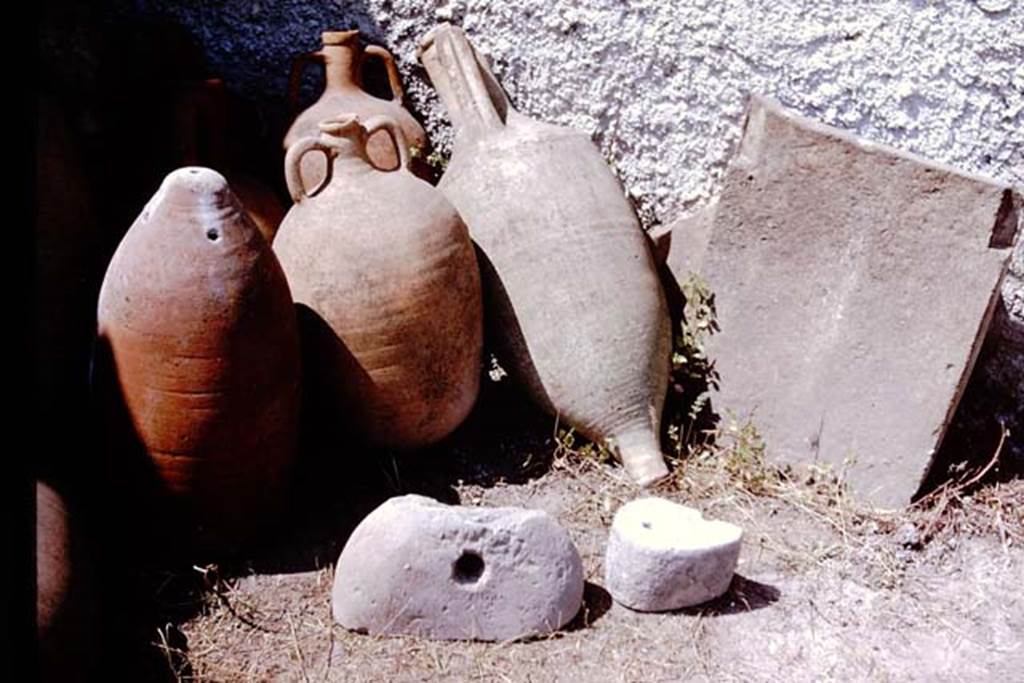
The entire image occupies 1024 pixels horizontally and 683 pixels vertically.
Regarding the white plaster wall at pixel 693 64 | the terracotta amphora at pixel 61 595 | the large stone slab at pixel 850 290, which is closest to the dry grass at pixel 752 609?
the large stone slab at pixel 850 290

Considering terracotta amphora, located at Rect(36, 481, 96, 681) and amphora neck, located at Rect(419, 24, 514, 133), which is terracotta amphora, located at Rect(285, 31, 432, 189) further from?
terracotta amphora, located at Rect(36, 481, 96, 681)

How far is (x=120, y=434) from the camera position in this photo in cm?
262

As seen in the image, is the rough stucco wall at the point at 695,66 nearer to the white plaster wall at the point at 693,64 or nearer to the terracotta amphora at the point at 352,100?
the white plaster wall at the point at 693,64

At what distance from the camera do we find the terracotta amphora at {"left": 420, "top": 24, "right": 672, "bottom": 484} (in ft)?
10.1

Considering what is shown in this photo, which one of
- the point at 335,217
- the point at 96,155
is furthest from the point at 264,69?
the point at 335,217

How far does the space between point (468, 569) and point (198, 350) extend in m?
0.74

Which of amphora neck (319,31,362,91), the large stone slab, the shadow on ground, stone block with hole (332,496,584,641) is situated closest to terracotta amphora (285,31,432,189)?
amphora neck (319,31,362,91)

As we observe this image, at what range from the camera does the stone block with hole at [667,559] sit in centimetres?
253

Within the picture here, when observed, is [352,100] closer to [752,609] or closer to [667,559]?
[667,559]

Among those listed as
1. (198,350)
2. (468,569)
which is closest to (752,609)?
(468,569)

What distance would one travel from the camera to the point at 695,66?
3260 mm

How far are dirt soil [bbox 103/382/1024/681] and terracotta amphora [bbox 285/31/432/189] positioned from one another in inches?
33.1

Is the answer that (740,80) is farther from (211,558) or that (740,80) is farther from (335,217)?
(211,558)

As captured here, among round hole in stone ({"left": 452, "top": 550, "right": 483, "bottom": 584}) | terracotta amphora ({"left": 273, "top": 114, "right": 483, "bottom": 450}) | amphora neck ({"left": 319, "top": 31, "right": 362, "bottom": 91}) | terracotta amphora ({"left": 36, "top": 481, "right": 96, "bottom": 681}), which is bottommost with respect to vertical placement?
round hole in stone ({"left": 452, "top": 550, "right": 483, "bottom": 584})
